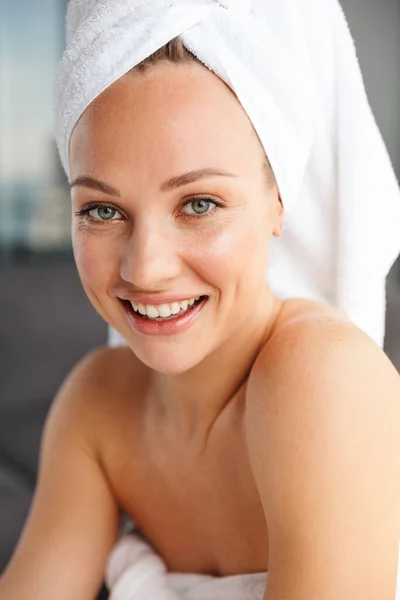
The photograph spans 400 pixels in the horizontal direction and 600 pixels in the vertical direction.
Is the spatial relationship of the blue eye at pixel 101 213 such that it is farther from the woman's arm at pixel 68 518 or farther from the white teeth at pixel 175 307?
the woman's arm at pixel 68 518

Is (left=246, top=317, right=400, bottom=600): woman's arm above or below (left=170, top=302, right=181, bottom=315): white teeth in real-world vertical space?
below

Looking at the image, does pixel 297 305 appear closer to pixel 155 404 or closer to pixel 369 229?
pixel 369 229

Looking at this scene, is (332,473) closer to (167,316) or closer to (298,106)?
(167,316)

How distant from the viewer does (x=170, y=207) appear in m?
1.03

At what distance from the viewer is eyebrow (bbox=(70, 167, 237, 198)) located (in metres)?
1.01

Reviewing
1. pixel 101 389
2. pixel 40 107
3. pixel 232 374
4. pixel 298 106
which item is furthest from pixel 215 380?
pixel 40 107

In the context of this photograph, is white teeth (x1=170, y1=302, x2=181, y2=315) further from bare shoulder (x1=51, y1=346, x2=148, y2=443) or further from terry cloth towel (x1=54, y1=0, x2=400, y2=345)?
bare shoulder (x1=51, y1=346, x2=148, y2=443)

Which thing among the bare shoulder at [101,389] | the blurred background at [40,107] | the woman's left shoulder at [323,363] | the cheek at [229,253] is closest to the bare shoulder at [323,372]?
the woman's left shoulder at [323,363]

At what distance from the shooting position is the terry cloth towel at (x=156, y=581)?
1211mm

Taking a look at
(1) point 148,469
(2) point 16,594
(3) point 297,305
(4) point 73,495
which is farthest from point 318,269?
(2) point 16,594

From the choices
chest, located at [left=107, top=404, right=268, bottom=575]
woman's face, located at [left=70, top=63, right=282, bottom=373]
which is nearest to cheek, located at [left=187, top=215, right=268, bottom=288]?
woman's face, located at [left=70, top=63, right=282, bottom=373]

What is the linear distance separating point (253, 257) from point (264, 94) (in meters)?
0.20

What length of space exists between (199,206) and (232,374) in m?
0.31

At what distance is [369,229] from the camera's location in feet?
3.99
